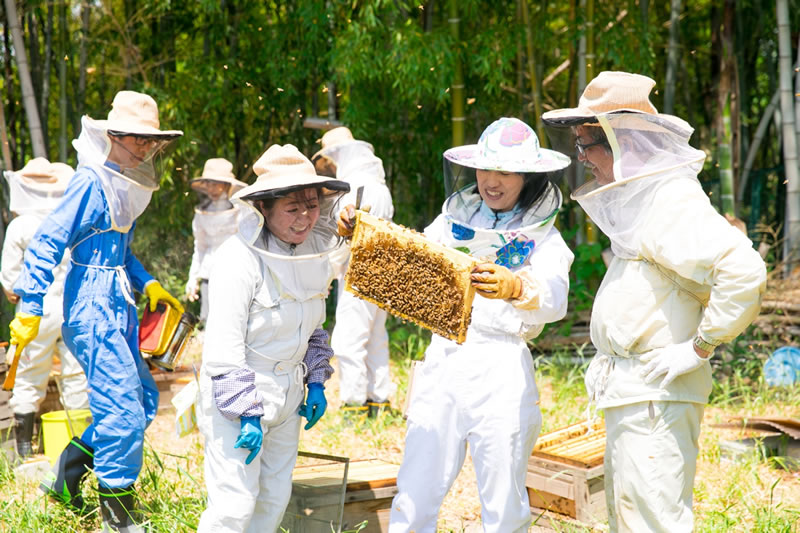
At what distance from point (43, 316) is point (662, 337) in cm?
348

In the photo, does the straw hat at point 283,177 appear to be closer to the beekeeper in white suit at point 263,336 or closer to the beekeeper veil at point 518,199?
the beekeeper in white suit at point 263,336

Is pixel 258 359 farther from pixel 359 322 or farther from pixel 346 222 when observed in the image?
pixel 359 322

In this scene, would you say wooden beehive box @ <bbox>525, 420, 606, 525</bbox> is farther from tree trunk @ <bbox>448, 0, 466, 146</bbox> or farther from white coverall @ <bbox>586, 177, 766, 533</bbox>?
tree trunk @ <bbox>448, 0, 466, 146</bbox>

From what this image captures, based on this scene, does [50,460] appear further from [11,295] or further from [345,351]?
[345,351]

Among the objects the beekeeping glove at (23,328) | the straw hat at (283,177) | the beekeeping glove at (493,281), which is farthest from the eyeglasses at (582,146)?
the beekeeping glove at (23,328)

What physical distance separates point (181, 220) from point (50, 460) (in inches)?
180

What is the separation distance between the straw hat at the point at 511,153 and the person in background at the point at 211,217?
404 centimetres

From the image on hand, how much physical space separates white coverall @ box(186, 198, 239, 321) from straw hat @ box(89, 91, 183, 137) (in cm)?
306

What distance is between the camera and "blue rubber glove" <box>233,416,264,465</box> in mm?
2633

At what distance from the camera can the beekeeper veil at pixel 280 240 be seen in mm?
2707

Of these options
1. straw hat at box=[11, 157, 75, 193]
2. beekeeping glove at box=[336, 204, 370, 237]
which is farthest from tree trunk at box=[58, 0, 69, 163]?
beekeeping glove at box=[336, 204, 370, 237]

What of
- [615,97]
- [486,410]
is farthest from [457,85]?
[486,410]

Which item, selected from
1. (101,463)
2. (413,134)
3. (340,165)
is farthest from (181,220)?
(101,463)

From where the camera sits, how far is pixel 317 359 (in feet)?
10.0
